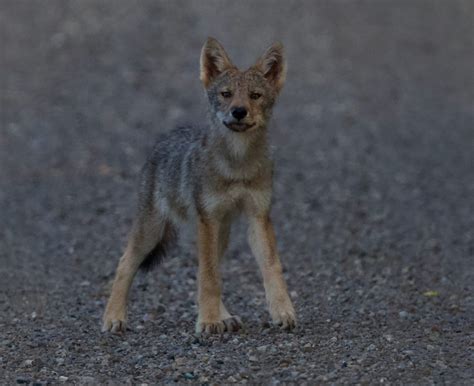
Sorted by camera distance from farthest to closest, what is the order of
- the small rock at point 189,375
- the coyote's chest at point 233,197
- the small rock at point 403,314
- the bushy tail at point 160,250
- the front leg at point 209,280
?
the bushy tail at point 160,250 < the small rock at point 403,314 < the coyote's chest at point 233,197 < the front leg at point 209,280 < the small rock at point 189,375

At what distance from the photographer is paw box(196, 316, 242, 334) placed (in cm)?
900

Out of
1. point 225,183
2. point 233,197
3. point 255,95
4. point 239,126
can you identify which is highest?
point 255,95

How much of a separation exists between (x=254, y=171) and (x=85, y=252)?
14.4ft

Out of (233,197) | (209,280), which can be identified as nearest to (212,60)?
(233,197)

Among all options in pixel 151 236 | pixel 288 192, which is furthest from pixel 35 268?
pixel 288 192

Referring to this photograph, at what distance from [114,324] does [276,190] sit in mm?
6818

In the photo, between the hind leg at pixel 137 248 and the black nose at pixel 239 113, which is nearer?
the black nose at pixel 239 113

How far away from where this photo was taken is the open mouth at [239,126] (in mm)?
9094

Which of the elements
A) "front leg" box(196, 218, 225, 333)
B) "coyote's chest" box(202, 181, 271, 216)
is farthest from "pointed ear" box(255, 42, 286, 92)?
"front leg" box(196, 218, 225, 333)

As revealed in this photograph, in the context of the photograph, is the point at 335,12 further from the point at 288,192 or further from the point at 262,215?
the point at 262,215

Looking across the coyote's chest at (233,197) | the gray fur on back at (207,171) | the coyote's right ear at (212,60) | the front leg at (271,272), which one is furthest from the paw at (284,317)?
the coyote's right ear at (212,60)

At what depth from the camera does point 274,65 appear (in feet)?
31.7

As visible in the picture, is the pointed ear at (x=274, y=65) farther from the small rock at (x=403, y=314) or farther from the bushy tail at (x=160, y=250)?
the small rock at (x=403, y=314)

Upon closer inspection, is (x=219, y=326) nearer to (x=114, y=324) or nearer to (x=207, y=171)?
(x=114, y=324)
